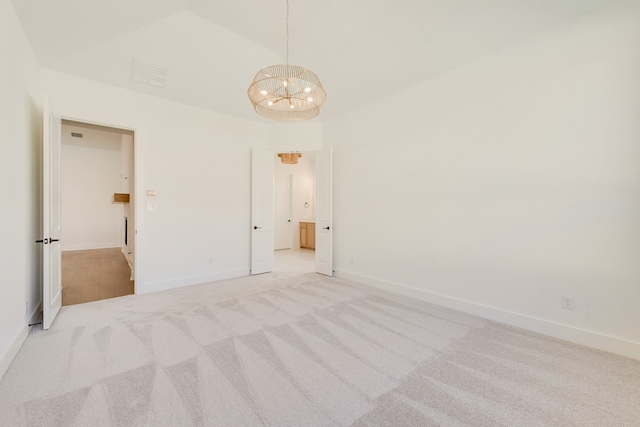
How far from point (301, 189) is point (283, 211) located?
3.14ft

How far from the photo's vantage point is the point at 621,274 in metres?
2.25

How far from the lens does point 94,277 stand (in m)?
4.72

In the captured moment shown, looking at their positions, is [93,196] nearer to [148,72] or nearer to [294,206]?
[294,206]

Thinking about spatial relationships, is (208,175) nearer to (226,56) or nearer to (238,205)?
(238,205)

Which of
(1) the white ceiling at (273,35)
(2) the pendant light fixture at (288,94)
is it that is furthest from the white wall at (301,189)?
A: (2) the pendant light fixture at (288,94)

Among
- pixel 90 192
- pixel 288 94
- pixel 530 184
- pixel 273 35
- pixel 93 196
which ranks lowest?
pixel 530 184

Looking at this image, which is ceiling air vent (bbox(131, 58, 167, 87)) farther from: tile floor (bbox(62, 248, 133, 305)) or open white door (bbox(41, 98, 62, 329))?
tile floor (bbox(62, 248, 133, 305))

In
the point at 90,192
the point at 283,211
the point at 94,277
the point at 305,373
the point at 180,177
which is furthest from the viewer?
the point at 283,211

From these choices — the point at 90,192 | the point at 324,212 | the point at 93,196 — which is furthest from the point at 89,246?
the point at 324,212

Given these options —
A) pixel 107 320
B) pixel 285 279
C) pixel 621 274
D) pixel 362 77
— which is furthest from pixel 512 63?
pixel 107 320

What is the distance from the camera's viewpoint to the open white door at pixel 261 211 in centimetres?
493

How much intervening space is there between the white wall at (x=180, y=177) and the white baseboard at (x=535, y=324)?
3.00 meters

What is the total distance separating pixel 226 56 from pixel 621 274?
15.3ft

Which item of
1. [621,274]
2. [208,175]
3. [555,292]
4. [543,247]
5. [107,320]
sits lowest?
[107,320]
